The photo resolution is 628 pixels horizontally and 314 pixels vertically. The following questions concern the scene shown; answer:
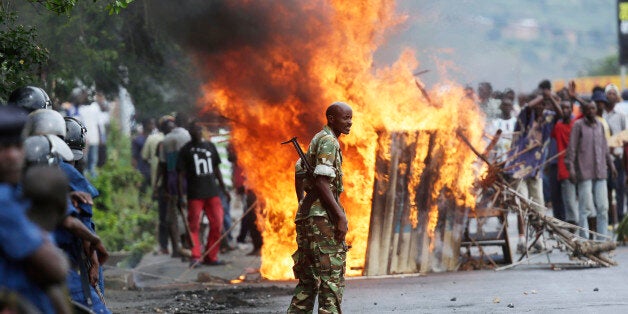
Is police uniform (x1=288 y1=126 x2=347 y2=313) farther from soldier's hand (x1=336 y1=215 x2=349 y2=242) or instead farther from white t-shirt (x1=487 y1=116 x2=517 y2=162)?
white t-shirt (x1=487 y1=116 x2=517 y2=162)

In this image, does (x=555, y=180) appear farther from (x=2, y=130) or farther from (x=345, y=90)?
(x=2, y=130)

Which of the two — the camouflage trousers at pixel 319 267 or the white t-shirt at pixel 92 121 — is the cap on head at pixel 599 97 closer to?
the camouflage trousers at pixel 319 267

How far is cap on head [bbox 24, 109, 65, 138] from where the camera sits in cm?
550

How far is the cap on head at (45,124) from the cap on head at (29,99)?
0.66 m

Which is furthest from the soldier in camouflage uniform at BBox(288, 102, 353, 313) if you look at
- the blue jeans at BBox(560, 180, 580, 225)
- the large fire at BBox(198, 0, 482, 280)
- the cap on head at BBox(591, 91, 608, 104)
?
the cap on head at BBox(591, 91, 608, 104)

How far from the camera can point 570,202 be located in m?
13.1

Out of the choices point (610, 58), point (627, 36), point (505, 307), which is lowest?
point (505, 307)

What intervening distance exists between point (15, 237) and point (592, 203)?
33.6 ft

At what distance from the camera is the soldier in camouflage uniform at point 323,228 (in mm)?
6848

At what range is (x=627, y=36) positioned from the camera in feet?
68.7

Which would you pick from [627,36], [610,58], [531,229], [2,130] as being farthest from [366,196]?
[610,58]

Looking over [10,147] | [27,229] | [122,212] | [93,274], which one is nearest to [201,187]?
[122,212]

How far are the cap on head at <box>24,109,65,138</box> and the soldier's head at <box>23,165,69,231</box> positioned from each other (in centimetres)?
150

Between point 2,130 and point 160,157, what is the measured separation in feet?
33.8
